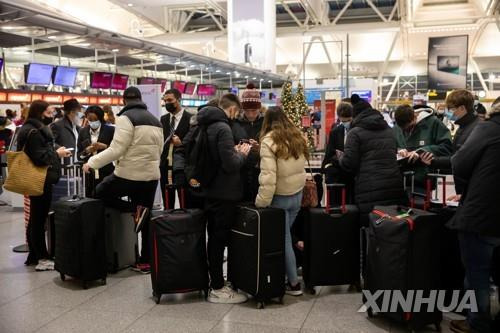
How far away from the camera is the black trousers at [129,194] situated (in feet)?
14.7

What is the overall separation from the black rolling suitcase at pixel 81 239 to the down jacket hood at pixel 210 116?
1.19 metres

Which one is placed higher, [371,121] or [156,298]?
[371,121]

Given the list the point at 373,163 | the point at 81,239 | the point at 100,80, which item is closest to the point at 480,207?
the point at 373,163

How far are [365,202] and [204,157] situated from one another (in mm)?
1249

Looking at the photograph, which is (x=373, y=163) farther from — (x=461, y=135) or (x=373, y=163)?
(x=461, y=135)

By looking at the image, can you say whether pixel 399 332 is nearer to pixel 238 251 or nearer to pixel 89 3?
pixel 238 251

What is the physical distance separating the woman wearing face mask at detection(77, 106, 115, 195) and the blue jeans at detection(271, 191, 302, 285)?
190 centimetres

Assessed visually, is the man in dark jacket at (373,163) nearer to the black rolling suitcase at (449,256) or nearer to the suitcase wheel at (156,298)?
the black rolling suitcase at (449,256)

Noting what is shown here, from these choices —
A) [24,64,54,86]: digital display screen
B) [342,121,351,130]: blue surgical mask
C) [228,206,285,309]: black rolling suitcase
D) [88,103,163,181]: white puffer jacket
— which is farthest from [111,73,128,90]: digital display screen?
[228,206,285,309]: black rolling suitcase

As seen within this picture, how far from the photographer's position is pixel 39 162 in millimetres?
4719

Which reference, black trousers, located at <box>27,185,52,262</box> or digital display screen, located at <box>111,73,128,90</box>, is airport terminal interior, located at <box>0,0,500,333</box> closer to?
black trousers, located at <box>27,185,52,262</box>

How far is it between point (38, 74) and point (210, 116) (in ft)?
30.4

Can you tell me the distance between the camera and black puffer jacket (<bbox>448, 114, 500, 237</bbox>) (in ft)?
9.55

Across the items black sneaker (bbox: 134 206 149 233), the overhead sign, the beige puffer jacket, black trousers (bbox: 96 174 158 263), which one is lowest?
black sneaker (bbox: 134 206 149 233)
